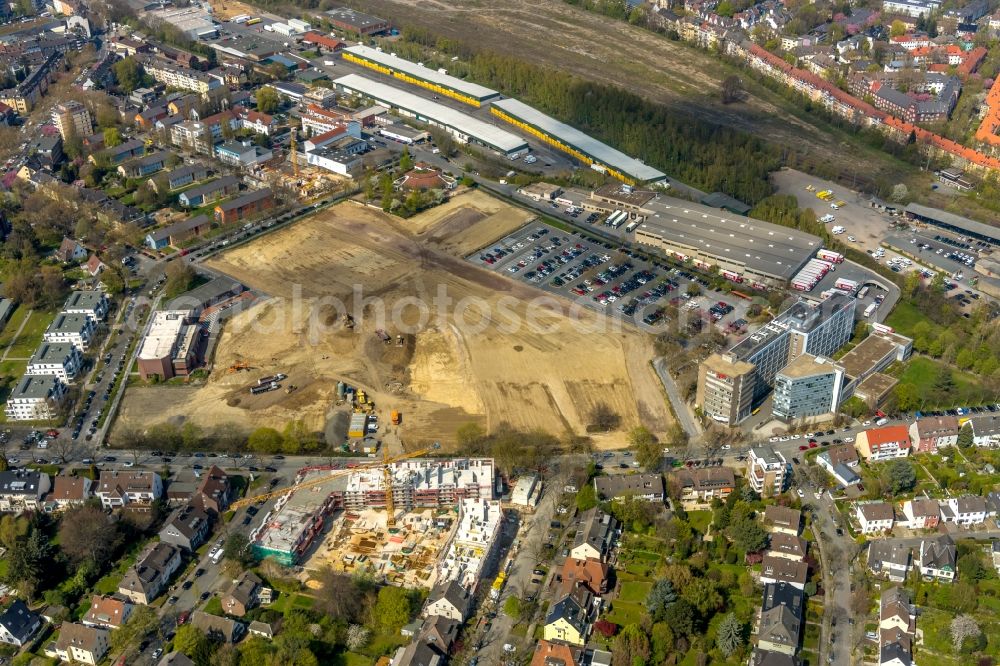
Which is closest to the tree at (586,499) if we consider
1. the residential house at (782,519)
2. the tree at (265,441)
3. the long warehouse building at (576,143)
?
the residential house at (782,519)

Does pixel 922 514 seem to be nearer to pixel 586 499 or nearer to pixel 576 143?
pixel 586 499

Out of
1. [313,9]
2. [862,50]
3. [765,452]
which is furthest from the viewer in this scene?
[313,9]

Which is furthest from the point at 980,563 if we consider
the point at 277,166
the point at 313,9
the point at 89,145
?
the point at 313,9

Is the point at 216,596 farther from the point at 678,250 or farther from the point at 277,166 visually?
the point at 277,166

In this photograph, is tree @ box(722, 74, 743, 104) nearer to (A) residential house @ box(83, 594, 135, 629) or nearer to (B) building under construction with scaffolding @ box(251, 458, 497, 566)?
(B) building under construction with scaffolding @ box(251, 458, 497, 566)

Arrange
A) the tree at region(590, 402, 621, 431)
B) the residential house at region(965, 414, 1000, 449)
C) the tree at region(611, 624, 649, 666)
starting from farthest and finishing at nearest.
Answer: the tree at region(590, 402, 621, 431)
the residential house at region(965, 414, 1000, 449)
the tree at region(611, 624, 649, 666)

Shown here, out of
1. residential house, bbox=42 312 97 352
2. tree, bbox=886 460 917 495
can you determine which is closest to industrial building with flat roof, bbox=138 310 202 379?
residential house, bbox=42 312 97 352
